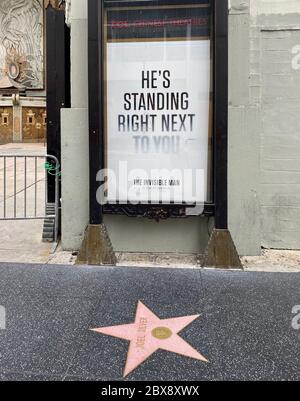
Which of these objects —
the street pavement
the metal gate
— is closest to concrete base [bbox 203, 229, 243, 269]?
the street pavement

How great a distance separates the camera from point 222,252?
468 centimetres

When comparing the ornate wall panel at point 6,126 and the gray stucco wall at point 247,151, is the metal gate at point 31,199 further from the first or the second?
the ornate wall panel at point 6,126

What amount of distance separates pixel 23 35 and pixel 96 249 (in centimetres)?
3842

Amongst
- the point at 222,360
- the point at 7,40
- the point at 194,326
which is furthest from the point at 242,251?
the point at 7,40

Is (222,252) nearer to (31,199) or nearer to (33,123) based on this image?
(31,199)

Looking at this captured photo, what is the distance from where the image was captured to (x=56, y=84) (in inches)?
220

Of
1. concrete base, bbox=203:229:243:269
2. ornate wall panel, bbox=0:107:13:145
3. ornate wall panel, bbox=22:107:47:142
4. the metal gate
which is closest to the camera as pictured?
concrete base, bbox=203:229:243:269

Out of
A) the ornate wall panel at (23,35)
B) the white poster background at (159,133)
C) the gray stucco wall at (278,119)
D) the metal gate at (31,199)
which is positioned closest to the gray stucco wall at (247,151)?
the gray stucco wall at (278,119)

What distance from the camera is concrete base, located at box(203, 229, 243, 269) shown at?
4.66 meters

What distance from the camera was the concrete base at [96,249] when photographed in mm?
4793

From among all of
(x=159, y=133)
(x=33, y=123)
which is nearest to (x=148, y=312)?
(x=159, y=133)

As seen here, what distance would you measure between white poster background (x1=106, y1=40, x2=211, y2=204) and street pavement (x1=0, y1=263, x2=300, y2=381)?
951mm

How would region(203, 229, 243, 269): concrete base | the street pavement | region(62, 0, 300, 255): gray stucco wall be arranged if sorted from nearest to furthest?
1. the street pavement
2. region(203, 229, 243, 269): concrete base
3. region(62, 0, 300, 255): gray stucco wall

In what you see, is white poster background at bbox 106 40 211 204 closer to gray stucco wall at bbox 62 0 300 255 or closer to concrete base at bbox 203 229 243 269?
gray stucco wall at bbox 62 0 300 255
